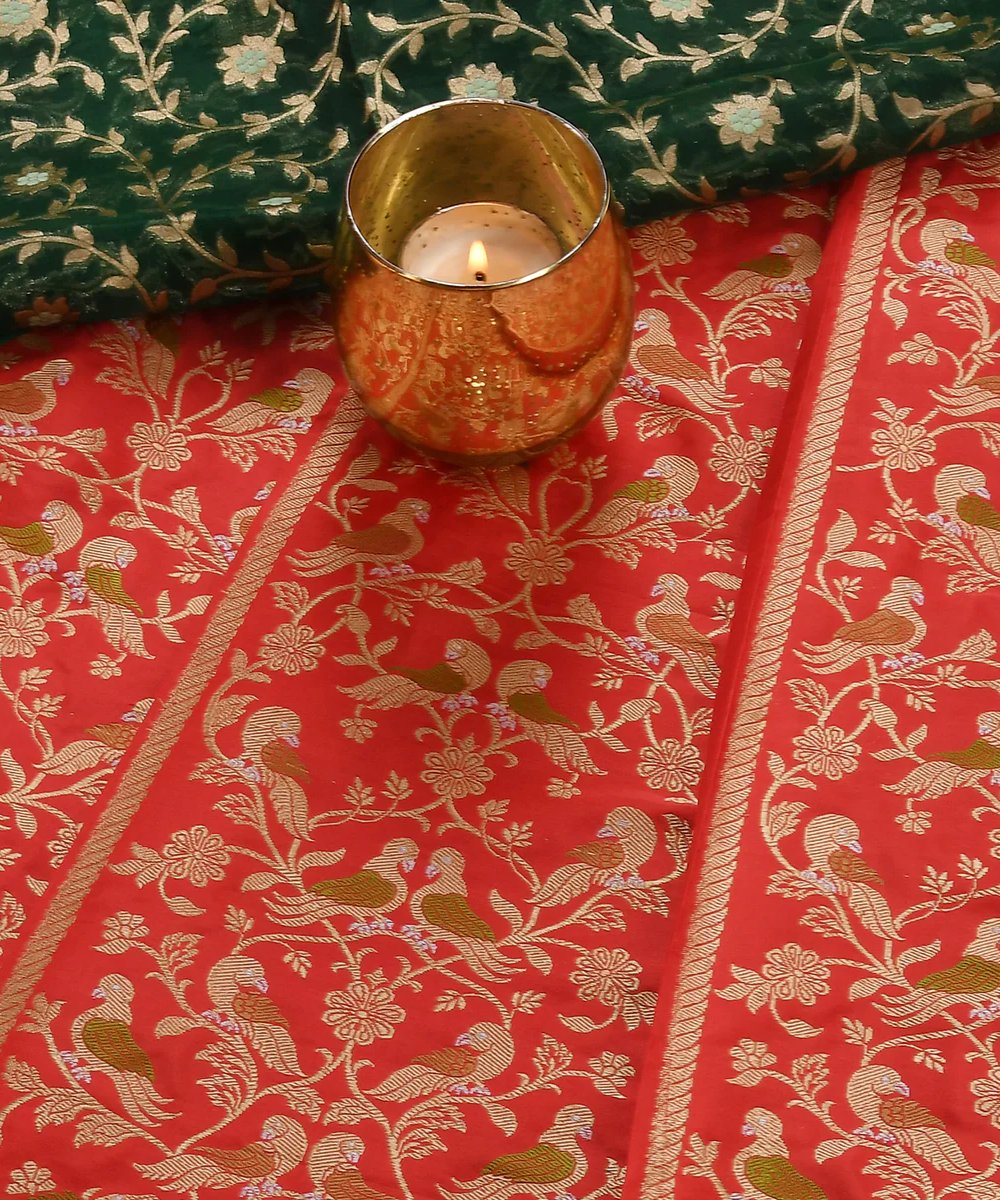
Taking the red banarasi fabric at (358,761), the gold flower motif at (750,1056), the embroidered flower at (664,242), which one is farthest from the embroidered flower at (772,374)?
the gold flower motif at (750,1056)

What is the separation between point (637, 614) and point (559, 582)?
0.05m

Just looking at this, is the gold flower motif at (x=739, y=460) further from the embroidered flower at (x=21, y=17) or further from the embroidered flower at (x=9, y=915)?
the embroidered flower at (x=21, y=17)

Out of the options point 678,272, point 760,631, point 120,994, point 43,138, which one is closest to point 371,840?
point 120,994

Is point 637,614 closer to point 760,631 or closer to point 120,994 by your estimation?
point 760,631

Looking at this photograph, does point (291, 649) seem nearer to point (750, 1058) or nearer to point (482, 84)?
point (750, 1058)

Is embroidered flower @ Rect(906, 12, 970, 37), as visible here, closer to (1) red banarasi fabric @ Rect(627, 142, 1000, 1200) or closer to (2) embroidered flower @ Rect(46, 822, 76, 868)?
(1) red banarasi fabric @ Rect(627, 142, 1000, 1200)

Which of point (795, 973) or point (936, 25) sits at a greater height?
point (936, 25)

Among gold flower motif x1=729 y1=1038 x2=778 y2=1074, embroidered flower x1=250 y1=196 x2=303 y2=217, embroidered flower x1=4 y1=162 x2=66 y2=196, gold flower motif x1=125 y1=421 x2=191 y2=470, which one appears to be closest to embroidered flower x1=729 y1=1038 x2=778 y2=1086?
gold flower motif x1=729 y1=1038 x2=778 y2=1074

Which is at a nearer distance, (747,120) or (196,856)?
(196,856)

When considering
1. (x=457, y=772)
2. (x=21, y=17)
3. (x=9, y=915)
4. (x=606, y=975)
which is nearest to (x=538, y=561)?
(x=457, y=772)

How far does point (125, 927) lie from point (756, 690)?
37cm

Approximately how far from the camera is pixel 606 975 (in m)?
0.64

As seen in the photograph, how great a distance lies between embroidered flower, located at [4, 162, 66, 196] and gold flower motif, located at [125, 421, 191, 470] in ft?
0.65

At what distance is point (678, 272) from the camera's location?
2.92 feet
